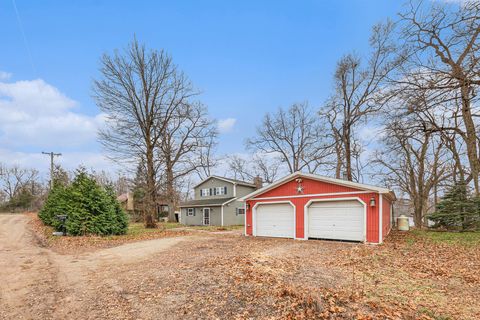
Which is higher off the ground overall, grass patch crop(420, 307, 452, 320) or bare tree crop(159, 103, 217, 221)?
bare tree crop(159, 103, 217, 221)

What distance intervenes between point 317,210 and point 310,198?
2.15ft

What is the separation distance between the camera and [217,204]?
25.4m

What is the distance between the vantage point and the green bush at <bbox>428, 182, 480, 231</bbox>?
14453 mm

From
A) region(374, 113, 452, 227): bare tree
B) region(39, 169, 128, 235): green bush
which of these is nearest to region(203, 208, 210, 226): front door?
region(39, 169, 128, 235): green bush

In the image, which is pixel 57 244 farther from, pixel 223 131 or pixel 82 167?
pixel 223 131

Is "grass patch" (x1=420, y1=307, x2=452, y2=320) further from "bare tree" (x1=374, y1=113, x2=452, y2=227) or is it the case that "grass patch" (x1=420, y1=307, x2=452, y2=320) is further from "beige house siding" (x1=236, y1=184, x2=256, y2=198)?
"beige house siding" (x1=236, y1=184, x2=256, y2=198)

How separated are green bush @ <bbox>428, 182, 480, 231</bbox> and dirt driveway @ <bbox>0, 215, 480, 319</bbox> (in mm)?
7944

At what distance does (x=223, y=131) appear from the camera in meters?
26.9

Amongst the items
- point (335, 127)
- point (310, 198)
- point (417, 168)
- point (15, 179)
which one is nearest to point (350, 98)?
point (335, 127)

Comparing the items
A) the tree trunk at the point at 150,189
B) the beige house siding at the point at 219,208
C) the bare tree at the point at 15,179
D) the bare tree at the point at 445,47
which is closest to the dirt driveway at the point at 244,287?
the bare tree at the point at 445,47

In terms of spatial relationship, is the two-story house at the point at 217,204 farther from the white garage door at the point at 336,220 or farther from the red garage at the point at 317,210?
the white garage door at the point at 336,220

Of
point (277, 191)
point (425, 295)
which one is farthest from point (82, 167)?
point (425, 295)

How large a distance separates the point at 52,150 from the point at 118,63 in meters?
15.6

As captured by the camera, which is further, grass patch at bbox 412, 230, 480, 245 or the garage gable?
the garage gable
